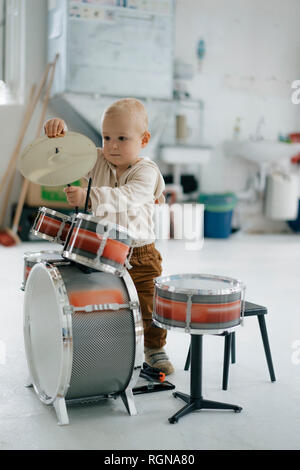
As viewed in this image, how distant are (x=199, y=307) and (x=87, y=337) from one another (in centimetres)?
38

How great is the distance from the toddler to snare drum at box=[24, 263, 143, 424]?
0.24 m

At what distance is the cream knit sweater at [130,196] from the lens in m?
2.03

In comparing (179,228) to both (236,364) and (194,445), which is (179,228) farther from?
(194,445)

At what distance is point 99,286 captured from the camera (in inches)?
76.4

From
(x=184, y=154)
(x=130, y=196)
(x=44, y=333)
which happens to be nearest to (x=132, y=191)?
(x=130, y=196)

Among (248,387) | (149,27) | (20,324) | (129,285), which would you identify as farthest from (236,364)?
(149,27)

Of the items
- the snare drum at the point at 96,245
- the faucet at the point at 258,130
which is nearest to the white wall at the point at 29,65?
the faucet at the point at 258,130

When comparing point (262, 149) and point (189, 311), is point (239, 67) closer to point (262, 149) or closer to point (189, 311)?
point (262, 149)

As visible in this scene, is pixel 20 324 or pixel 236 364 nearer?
pixel 236 364

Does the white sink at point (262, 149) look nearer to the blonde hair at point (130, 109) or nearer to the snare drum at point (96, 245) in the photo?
the blonde hair at point (130, 109)

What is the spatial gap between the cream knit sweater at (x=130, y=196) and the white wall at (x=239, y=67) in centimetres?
507

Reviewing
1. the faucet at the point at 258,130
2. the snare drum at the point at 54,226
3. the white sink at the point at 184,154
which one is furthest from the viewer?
the faucet at the point at 258,130

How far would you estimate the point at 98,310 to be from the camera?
1.91 metres
